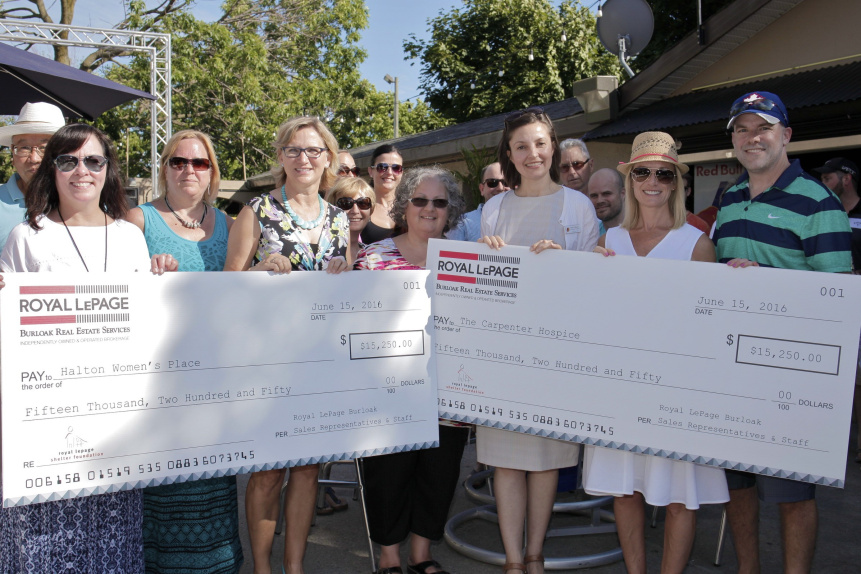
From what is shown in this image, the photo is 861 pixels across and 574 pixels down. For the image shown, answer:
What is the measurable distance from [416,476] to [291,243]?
1.36 metres

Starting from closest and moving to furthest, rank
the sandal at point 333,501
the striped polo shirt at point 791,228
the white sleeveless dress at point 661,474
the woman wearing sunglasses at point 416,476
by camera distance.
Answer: the striped polo shirt at point 791,228 → the white sleeveless dress at point 661,474 → the woman wearing sunglasses at point 416,476 → the sandal at point 333,501

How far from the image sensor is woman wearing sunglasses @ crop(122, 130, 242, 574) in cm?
309

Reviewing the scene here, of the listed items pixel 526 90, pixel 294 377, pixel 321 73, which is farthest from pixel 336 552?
pixel 321 73

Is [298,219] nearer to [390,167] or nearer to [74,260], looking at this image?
[74,260]

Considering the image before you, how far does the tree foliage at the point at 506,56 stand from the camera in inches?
985

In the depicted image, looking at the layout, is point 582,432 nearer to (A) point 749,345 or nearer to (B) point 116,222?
(A) point 749,345

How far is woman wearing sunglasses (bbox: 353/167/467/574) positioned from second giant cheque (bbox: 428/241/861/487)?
270 mm

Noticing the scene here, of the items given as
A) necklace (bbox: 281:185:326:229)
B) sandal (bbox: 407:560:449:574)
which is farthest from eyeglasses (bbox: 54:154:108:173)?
sandal (bbox: 407:560:449:574)

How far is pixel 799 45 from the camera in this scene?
7961 millimetres

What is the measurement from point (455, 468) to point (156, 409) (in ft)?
4.89

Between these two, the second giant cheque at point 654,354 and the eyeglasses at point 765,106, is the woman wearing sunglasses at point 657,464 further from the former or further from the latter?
the eyeglasses at point 765,106

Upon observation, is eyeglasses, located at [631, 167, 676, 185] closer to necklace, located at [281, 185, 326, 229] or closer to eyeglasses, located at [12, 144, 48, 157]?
necklace, located at [281, 185, 326, 229]

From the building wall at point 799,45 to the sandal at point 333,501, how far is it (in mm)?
7154

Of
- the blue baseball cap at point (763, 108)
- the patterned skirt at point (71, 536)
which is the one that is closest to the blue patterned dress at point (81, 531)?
the patterned skirt at point (71, 536)
